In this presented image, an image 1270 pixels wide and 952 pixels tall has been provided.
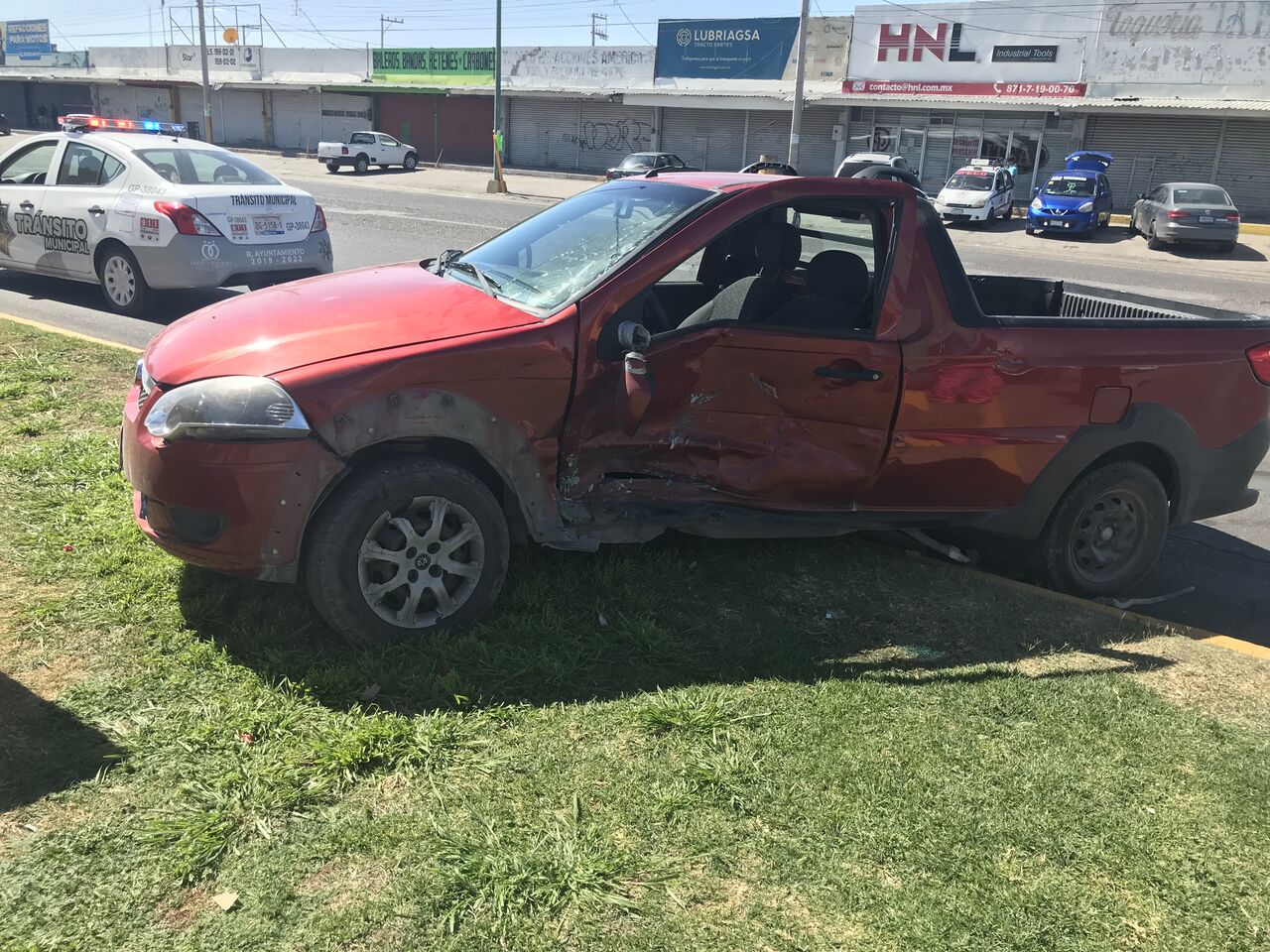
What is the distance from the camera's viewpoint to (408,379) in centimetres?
352

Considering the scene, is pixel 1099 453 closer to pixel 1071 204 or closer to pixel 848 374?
pixel 848 374

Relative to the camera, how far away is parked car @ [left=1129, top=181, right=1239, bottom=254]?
79.5 feet

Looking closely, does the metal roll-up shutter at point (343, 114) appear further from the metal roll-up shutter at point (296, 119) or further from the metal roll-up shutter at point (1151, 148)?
the metal roll-up shutter at point (1151, 148)

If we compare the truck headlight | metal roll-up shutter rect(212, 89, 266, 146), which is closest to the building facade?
metal roll-up shutter rect(212, 89, 266, 146)

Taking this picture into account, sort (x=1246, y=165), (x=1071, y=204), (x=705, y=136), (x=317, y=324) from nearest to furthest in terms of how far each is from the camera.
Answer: (x=317, y=324)
(x=1071, y=204)
(x=1246, y=165)
(x=705, y=136)

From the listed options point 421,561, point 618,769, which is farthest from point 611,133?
point 618,769

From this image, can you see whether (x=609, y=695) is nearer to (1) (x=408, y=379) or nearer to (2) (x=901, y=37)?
(1) (x=408, y=379)

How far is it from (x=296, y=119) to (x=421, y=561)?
199ft

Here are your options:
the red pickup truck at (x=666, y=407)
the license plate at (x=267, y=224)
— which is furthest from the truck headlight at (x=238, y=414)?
the license plate at (x=267, y=224)

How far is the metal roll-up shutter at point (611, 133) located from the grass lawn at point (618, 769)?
43.7 m

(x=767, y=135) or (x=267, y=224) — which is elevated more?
(x=767, y=135)

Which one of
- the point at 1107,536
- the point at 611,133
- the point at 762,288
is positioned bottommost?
the point at 1107,536

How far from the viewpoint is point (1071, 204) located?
27.2 m

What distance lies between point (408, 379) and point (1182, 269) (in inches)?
886
